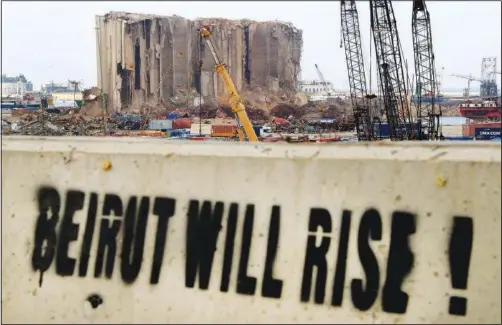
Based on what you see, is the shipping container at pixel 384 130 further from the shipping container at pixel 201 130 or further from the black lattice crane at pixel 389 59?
the shipping container at pixel 201 130

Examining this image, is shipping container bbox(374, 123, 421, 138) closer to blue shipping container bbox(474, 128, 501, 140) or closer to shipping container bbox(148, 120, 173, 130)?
blue shipping container bbox(474, 128, 501, 140)

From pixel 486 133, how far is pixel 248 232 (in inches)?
1486

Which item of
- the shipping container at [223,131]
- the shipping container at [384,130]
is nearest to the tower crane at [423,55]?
the shipping container at [384,130]

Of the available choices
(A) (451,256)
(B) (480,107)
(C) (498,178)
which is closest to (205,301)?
(A) (451,256)

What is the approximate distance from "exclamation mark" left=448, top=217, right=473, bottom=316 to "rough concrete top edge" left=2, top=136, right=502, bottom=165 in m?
0.69

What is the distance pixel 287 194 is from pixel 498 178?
219cm

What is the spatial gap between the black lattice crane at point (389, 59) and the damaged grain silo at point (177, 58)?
45.9m

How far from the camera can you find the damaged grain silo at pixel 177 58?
3383 inches

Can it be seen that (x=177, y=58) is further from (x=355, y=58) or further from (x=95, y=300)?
(x=95, y=300)

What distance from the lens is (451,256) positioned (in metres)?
6.19

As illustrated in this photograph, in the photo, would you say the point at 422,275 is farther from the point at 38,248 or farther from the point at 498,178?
the point at 38,248

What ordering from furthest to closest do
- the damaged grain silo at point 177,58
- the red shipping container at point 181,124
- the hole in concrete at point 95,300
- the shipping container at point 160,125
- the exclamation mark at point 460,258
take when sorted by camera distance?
the damaged grain silo at point 177,58, the red shipping container at point 181,124, the shipping container at point 160,125, the hole in concrete at point 95,300, the exclamation mark at point 460,258

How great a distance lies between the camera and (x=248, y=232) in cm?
674

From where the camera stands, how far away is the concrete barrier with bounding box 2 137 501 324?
6223 millimetres
